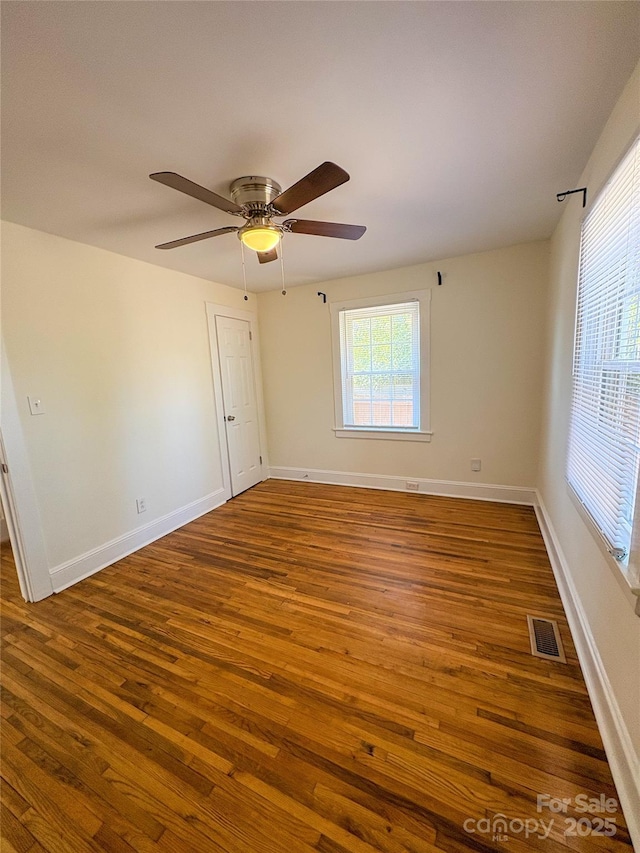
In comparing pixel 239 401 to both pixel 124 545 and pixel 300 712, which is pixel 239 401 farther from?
pixel 300 712

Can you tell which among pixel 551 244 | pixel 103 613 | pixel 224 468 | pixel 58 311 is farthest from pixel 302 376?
pixel 103 613

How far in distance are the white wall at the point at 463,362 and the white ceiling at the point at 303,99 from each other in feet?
3.61

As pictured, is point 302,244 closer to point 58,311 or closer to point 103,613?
point 58,311

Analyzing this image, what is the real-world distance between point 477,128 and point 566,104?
1.11 ft

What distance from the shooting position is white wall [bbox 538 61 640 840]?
116cm

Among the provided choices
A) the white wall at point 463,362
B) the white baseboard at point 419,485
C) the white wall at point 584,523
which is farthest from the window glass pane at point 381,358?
the white wall at point 584,523

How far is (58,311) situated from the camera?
95.1 inches

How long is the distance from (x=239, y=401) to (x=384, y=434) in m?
1.87

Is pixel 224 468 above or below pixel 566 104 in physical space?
below

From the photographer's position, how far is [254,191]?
1829 millimetres

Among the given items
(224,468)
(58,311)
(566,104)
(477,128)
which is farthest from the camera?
(224,468)

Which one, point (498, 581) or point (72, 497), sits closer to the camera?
point (498, 581)

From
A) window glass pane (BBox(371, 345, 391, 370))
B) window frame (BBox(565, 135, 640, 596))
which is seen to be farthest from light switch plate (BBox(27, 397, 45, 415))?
window frame (BBox(565, 135, 640, 596))

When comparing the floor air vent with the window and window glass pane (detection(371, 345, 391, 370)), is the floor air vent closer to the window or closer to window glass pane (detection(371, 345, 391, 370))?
the window
